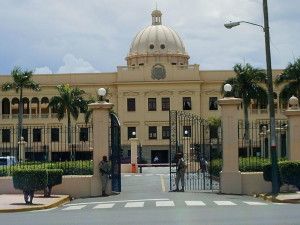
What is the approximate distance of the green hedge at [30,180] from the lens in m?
20.8

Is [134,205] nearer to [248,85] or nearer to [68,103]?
[248,85]

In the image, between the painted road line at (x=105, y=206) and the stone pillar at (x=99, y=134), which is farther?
the stone pillar at (x=99, y=134)

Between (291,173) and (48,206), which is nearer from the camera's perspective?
(48,206)

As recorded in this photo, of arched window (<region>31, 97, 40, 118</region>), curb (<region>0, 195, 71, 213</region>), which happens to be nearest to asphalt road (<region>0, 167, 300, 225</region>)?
curb (<region>0, 195, 71, 213</region>)

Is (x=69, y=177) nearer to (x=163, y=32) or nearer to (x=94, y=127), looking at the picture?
(x=94, y=127)

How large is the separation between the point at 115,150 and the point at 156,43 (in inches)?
2550

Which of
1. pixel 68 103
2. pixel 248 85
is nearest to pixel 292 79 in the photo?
pixel 248 85

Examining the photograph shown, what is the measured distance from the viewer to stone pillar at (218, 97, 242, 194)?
24.0 m

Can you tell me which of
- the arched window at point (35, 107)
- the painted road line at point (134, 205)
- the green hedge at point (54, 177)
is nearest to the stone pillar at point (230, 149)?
the painted road line at point (134, 205)

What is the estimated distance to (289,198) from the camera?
2070 cm

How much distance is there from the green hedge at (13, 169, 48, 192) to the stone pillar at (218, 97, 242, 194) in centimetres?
687

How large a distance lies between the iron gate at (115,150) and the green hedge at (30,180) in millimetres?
3834

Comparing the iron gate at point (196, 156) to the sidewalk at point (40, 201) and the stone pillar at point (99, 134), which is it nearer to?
the stone pillar at point (99, 134)

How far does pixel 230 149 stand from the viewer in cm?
2414
